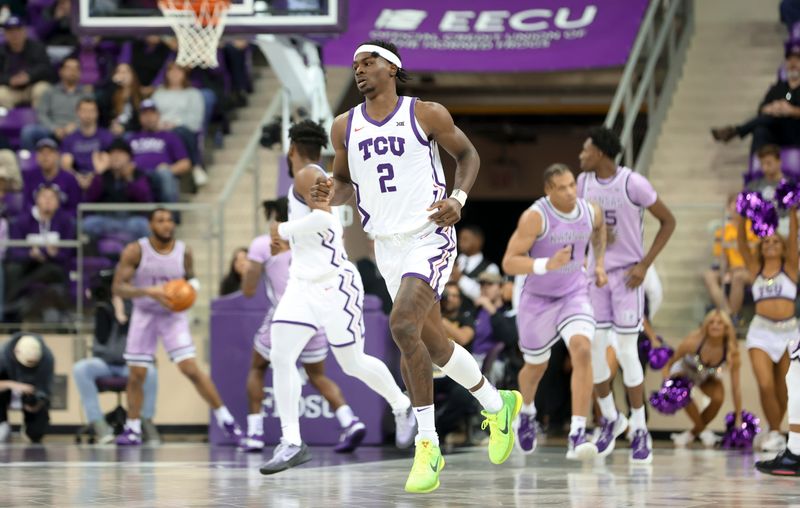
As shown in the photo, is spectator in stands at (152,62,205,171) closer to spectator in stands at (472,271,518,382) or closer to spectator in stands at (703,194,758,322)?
spectator in stands at (472,271,518,382)

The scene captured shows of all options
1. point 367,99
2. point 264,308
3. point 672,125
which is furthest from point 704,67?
point 367,99

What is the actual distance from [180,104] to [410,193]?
1003 cm

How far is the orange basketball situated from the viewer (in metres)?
13.2

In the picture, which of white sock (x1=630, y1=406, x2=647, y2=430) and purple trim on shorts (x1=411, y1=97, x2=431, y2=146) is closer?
purple trim on shorts (x1=411, y1=97, x2=431, y2=146)

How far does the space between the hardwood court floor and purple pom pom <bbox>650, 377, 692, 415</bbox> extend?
86cm

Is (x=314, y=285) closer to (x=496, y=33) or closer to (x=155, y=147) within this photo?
(x=155, y=147)

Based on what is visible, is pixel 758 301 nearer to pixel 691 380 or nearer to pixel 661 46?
pixel 691 380

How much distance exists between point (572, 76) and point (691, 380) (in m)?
6.64

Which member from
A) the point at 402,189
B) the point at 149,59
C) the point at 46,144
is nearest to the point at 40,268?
the point at 46,144

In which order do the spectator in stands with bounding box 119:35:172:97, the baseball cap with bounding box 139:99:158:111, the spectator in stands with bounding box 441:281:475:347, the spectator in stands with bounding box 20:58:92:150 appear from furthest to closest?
the spectator in stands with bounding box 119:35:172:97, the spectator in stands with bounding box 20:58:92:150, the baseball cap with bounding box 139:99:158:111, the spectator in stands with bounding box 441:281:475:347

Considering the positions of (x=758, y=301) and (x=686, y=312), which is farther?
(x=686, y=312)

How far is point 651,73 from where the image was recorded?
17125mm

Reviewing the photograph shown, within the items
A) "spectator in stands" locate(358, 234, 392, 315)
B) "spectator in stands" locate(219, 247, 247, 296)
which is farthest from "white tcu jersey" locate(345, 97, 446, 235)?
"spectator in stands" locate(219, 247, 247, 296)

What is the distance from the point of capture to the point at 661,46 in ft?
57.1
